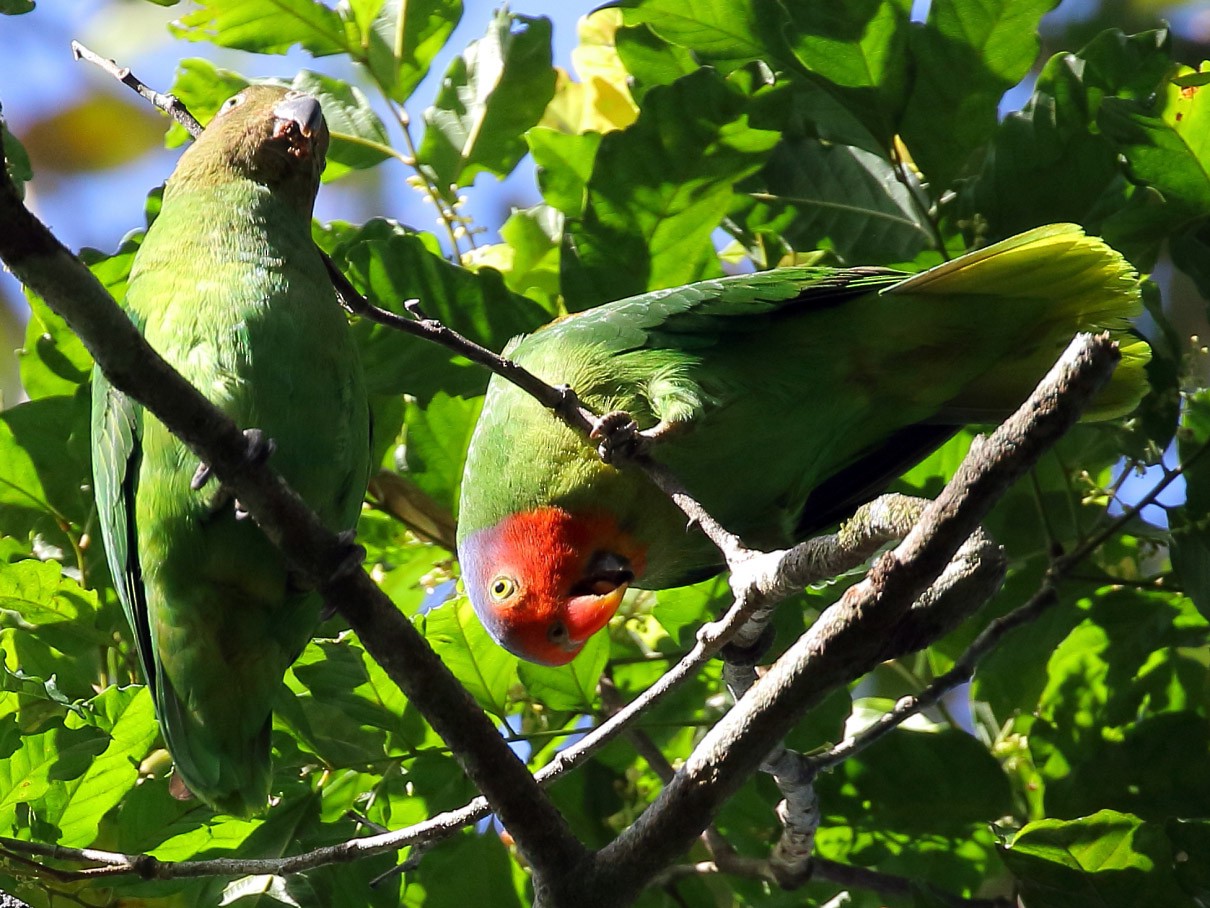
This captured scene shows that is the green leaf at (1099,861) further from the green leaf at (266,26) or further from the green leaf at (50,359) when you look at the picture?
the green leaf at (266,26)

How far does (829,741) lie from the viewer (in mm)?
2811

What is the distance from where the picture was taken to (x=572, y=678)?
8.86 feet

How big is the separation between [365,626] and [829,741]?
4.52ft

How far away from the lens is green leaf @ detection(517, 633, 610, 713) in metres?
2.68

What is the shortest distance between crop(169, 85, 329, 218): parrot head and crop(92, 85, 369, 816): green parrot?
0.22 m

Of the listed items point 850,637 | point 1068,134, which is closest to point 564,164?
point 1068,134

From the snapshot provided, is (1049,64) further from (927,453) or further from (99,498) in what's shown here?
(99,498)

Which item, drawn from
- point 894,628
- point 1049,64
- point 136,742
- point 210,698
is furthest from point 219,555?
point 1049,64

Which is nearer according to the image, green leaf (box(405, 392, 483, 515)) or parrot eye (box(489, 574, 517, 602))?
parrot eye (box(489, 574, 517, 602))

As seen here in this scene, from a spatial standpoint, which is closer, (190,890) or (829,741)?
(190,890)

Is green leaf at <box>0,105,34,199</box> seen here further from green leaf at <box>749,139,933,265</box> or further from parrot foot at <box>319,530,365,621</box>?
green leaf at <box>749,139,933,265</box>

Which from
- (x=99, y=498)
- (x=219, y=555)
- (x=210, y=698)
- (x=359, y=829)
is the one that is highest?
(x=99, y=498)

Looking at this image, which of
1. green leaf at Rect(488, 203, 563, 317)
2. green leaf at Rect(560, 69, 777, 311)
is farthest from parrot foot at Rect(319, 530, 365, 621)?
green leaf at Rect(488, 203, 563, 317)

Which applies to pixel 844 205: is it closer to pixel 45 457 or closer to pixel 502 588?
pixel 502 588
